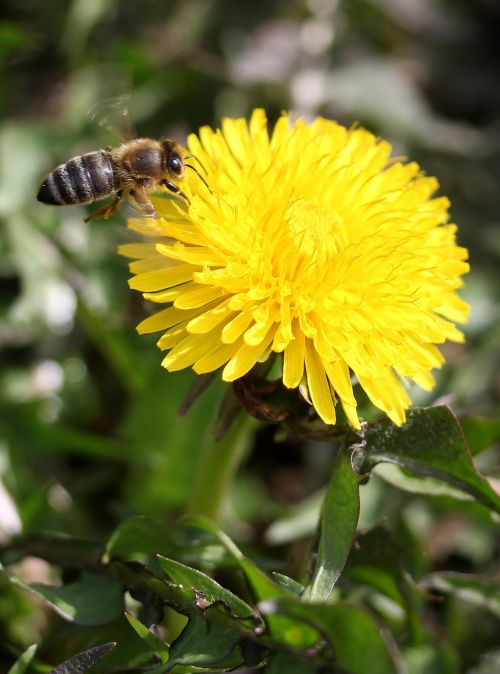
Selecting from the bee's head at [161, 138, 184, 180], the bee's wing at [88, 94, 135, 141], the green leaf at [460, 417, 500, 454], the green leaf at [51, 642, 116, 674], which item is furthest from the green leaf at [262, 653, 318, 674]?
the bee's wing at [88, 94, 135, 141]

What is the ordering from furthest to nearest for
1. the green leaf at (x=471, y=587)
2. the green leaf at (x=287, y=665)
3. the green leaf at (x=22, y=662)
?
the green leaf at (x=471, y=587) < the green leaf at (x=22, y=662) < the green leaf at (x=287, y=665)

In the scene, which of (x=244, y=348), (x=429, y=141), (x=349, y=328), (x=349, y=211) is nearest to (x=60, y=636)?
(x=244, y=348)

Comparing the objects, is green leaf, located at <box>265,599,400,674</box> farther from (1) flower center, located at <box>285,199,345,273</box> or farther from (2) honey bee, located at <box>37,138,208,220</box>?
(2) honey bee, located at <box>37,138,208,220</box>

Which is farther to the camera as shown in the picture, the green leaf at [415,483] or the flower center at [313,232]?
the green leaf at [415,483]

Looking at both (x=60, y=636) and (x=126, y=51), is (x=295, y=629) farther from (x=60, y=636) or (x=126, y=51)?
(x=126, y=51)

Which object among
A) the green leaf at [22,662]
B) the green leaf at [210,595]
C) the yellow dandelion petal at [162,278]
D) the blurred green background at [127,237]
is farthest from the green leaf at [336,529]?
the green leaf at [22,662]

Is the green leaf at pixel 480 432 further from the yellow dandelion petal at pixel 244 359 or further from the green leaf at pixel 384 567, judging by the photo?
the yellow dandelion petal at pixel 244 359
